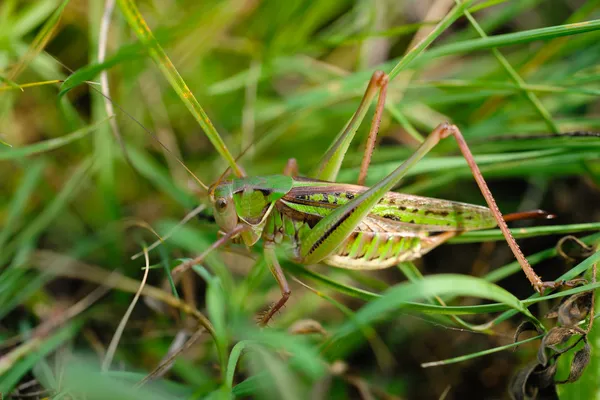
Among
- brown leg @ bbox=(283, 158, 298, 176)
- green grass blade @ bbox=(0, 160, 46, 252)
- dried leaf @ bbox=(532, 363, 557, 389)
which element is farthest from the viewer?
brown leg @ bbox=(283, 158, 298, 176)

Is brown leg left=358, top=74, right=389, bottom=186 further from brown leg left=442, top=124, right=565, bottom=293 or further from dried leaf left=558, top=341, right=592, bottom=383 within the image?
dried leaf left=558, top=341, right=592, bottom=383

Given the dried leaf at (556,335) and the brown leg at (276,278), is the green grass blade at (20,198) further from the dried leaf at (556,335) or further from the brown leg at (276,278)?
the dried leaf at (556,335)

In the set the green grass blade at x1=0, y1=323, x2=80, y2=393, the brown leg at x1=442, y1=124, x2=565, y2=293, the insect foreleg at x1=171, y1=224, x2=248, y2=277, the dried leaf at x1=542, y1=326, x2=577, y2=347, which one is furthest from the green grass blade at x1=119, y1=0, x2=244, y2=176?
the dried leaf at x1=542, y1=326, x2=577, y2=347

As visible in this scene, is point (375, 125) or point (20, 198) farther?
point (20, 198)

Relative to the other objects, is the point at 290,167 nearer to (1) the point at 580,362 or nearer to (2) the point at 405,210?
(2) the point at 405,210

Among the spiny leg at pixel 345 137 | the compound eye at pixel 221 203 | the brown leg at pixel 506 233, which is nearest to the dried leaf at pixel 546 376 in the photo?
the brown leg at pixel 506 233

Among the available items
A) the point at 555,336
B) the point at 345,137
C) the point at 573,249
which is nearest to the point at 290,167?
the point at 345,137
